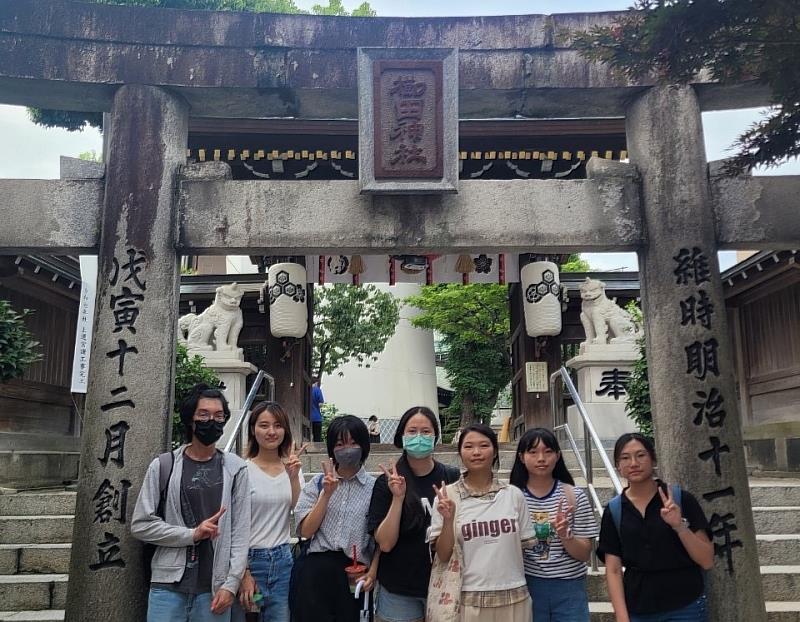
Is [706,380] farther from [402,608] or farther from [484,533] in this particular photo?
[402,608]

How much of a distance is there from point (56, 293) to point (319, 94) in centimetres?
720

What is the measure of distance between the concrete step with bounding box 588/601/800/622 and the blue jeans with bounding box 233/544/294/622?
6.57 ft

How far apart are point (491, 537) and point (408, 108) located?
318 cm

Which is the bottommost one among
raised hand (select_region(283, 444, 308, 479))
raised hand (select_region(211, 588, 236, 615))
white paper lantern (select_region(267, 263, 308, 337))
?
raised hand (select_region(211, 588, 236, 615))

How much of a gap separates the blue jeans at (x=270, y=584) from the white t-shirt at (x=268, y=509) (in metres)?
0.05

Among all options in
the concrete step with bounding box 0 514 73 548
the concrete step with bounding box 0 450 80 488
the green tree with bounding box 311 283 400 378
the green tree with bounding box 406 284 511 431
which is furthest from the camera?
the green tree with bounding box 406 284 511 431

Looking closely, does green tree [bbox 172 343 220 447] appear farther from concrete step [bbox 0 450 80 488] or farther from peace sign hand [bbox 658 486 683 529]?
peace sign hand [bbox 658 486 683 529]

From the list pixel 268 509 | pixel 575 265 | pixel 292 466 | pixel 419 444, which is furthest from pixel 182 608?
pixel 575 265

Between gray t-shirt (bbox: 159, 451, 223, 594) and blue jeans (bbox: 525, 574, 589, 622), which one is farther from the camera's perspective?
gray t-shirt (bbox: 159, 451, 223, 594)

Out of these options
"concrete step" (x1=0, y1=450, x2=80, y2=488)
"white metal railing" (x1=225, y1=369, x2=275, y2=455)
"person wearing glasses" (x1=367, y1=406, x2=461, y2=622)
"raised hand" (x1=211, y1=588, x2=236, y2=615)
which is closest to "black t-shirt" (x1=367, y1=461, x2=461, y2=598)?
"person wearing glasses" (x1=367, y1=406, x2=461, y2=622)

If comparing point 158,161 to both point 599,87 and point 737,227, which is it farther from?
point 737,227

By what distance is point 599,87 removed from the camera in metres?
5.29

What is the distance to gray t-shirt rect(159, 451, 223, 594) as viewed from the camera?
3.45m

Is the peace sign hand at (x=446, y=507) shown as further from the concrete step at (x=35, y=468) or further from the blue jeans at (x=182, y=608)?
the concrete step at (x=35, y=468)
